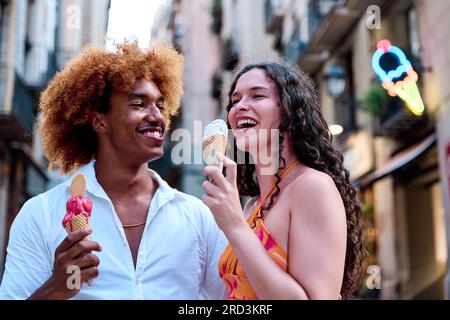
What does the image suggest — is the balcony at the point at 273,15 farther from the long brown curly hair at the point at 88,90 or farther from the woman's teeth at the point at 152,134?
the woman's teeth at the point at 152,134

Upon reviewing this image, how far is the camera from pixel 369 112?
12.1 metres

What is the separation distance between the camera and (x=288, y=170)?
6.82ft

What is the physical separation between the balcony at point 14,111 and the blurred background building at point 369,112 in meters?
0.02

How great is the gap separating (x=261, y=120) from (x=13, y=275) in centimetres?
99

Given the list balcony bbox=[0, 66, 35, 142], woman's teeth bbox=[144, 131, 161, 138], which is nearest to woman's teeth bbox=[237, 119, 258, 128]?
woman's teeth bbox=[144, 131, 161, 138]

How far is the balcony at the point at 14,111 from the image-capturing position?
39.7ft

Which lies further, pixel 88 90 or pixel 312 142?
pixel 88 90

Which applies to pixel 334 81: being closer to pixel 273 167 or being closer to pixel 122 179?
pixel 122 179

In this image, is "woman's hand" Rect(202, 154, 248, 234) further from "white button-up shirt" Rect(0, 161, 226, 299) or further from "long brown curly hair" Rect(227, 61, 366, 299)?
"white button-up shirt" Rect(0, 161, 226, 299)

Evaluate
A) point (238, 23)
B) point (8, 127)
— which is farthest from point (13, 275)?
point (238, 23)

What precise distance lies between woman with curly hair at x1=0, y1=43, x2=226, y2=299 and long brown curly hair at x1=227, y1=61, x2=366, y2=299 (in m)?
0.47

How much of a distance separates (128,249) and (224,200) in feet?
2.17

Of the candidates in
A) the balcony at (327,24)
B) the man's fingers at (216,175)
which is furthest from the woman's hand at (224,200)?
the balcony at (327,24)

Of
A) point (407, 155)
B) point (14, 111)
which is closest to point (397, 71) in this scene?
point (407, 155)
